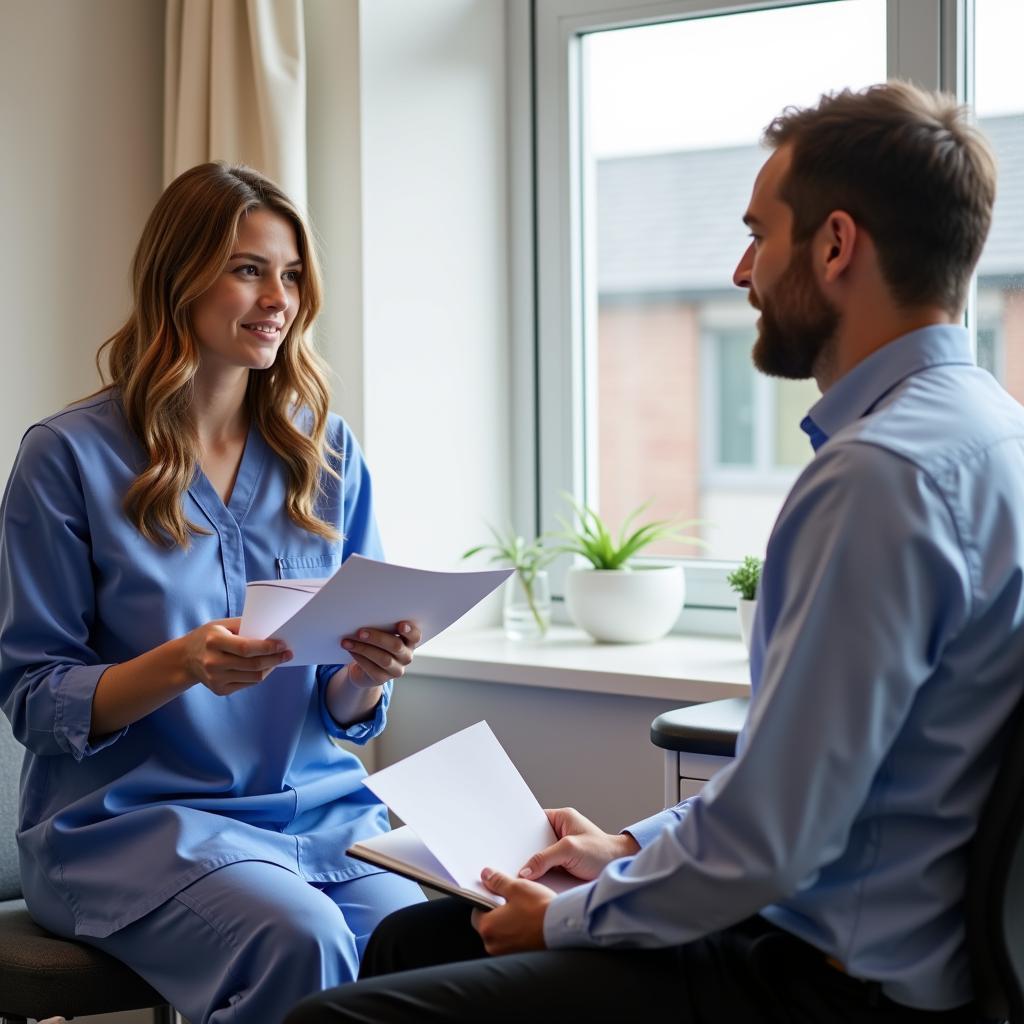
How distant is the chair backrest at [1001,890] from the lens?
99 centimetres

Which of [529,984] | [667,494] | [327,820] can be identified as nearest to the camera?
[529,984]

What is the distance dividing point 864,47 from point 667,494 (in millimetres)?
924

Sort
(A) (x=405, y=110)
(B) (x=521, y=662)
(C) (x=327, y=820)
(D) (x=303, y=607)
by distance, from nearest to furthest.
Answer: (D) (x=303, y=607), (C) (x=327, y=820), (B) (x=521, y=662), (A) (x=405, y=110)

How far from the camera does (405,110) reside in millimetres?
2432

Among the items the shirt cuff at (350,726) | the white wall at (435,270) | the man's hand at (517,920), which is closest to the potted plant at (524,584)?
the white wall at (435,270)

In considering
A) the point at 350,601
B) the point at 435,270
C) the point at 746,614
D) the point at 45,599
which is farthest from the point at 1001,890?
the point at 435,270

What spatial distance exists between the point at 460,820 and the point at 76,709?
507 mm

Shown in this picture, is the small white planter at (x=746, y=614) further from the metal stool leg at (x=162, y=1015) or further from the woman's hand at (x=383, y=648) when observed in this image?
the metal stool leg at (x=162, y=1015)

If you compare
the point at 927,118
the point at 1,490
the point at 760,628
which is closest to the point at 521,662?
the point at 1,490

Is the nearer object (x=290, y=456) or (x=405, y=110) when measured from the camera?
(x=290, y=456)

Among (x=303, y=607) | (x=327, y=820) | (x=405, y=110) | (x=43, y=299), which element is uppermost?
(x=405, y=110)

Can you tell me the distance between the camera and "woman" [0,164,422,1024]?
1.50m

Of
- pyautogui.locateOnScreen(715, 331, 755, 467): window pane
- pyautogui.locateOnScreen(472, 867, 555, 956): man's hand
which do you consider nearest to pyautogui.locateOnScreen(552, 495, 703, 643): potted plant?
pyautogui.locateOnScreen(715, 331, 755, 467): window pane

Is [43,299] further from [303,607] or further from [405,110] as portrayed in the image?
[303,607]
